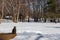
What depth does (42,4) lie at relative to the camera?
41.2 m

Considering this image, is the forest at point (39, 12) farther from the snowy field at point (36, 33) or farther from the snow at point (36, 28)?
the snowy field at point (36, 33)

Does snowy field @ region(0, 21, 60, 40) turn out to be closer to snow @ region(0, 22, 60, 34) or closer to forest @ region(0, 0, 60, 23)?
snow @ region(0, 22, 60, 34)

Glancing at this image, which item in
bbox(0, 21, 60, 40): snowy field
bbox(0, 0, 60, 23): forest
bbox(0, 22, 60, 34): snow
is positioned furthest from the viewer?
bbox(0, 0, 60, 23): forest

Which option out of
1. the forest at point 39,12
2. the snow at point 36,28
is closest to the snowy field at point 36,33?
the snow at point 36,28

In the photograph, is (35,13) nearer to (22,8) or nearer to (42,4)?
(42,4)

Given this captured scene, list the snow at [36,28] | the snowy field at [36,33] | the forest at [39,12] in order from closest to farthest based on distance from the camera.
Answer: the snowy field at [36,33] < the snow at [36,28] < the forest at [39,12]

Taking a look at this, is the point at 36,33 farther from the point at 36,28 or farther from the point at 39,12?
the point at 39,12

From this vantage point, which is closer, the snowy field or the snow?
the snowy field

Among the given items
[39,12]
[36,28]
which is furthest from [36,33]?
[39,12]

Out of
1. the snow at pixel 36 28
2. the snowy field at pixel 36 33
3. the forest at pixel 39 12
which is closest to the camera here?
the snowy field at pixel 36 33

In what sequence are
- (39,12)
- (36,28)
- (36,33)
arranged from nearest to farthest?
(36,33)
(36,28)
(39,12)

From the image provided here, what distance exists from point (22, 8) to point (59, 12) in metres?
8.04

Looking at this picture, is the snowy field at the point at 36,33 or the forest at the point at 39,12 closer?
the snowy field at the point at 36,33

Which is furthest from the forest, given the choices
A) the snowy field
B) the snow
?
the snowy field
